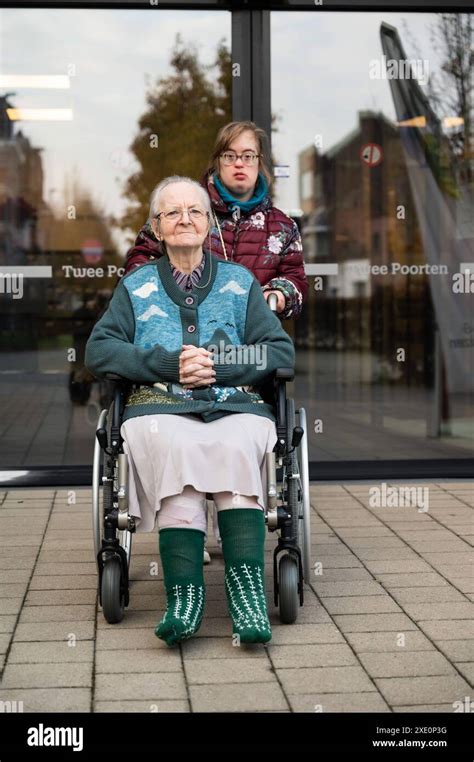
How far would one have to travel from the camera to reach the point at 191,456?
3.83 m

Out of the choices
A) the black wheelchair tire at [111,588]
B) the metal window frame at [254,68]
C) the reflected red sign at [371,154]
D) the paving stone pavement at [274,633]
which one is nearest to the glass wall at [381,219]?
the reflected red sign at [371,154]

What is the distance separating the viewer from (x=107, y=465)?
410cm

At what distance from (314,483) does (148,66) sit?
245 centimetres

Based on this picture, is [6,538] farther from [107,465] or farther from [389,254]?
[389,254]

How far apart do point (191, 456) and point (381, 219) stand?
148 inches

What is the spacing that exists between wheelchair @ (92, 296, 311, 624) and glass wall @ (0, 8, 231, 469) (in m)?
2.78

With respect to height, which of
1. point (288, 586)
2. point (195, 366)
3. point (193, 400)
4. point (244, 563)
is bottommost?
point (288, 586)

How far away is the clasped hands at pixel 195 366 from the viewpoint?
395 centimetres

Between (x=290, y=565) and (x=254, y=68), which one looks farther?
(x=254, y=68)

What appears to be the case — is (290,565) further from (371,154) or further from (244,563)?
(371,154)

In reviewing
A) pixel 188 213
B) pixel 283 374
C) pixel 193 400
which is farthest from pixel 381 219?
pixel 193 400

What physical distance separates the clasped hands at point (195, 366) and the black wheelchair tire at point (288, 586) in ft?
2.05

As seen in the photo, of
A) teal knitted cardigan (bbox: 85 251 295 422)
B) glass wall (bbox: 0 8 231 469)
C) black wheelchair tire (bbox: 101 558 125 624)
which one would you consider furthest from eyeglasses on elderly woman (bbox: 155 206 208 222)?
glass wall (bbox: 0 8 231 469)

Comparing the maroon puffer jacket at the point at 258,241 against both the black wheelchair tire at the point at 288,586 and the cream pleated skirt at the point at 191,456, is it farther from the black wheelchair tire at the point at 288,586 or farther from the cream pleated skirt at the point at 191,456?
the black wheelchair tire at the point at 288,586
